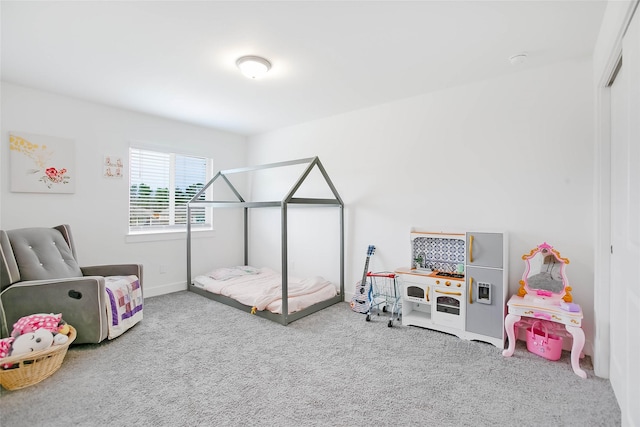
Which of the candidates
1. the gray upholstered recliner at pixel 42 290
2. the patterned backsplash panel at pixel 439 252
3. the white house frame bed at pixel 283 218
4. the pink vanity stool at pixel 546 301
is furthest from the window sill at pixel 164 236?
the pink vanity stool at pixel 546 301

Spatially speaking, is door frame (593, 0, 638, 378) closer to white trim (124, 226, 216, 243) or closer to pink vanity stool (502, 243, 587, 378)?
pink vanity stool (502, 243, 587, 378)

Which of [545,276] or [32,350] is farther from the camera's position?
[545,276]

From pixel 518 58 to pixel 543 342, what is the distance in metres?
2.24

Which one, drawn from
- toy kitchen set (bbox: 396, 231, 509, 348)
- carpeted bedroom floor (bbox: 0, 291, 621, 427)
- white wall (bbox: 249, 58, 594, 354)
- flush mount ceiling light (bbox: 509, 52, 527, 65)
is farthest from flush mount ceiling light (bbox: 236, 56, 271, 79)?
carpeted bedroom floor (bbox: 0, 291, 621, 427)

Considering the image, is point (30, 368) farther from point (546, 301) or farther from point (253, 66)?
point (546, 301)

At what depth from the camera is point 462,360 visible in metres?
2.29

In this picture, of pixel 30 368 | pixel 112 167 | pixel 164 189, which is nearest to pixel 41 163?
pixel 112 167

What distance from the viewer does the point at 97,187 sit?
350 centimetres

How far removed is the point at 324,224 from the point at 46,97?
3357mm

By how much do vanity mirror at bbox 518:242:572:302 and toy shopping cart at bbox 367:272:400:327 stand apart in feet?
3.67

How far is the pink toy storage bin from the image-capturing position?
7.43 ft

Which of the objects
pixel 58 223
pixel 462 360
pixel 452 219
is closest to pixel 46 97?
pixel 58 223

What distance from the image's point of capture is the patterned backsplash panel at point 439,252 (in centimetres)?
299

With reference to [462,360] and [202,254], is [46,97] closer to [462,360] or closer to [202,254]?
[202,254]
